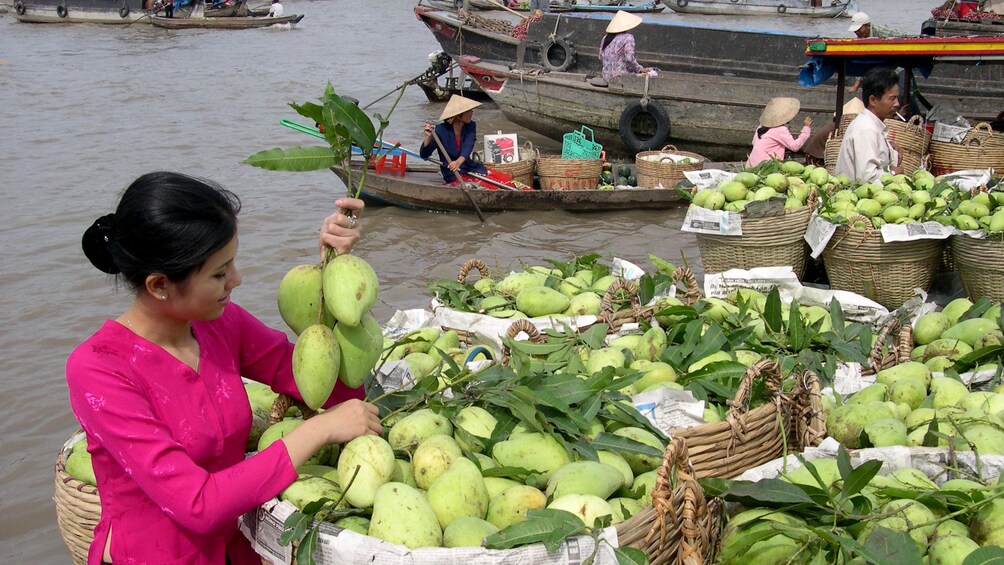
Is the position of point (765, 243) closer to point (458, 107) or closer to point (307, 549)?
point (307, 549)

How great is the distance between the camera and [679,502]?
4.90 feet

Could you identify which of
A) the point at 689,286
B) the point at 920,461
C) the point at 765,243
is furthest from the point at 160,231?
the point at 765,243

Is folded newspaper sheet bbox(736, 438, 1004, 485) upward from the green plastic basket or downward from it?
upward

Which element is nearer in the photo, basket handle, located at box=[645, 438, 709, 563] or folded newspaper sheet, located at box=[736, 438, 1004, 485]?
basket handle, located at box=[645, 438, 709, 563]

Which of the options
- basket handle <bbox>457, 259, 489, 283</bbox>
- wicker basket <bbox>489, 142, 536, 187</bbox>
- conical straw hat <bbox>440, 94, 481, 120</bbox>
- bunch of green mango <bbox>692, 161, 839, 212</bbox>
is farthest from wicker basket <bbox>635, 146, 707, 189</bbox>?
basket handle <bbox>457, 259, 489, 283</bbox>

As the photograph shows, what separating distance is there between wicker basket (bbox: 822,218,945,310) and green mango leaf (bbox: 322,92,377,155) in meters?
Answer: 2.72

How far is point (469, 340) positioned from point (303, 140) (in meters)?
7.88

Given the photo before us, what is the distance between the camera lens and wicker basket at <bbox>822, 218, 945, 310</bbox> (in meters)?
3.59

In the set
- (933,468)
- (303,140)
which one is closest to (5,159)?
(303,140)

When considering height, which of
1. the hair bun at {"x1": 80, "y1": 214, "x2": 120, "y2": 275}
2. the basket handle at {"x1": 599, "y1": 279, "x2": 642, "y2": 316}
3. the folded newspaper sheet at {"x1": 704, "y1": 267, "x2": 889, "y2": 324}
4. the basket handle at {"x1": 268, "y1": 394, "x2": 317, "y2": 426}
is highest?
the hair bun at {"x1": 80, "y1": 214, "x2": 120, "y2": 275}

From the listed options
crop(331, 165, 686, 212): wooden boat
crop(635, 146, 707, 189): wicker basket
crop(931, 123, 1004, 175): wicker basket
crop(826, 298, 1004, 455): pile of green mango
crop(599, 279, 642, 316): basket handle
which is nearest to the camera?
crop(826, 298, 1004, 455): pile of green mango

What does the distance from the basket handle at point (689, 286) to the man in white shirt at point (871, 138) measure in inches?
67.3

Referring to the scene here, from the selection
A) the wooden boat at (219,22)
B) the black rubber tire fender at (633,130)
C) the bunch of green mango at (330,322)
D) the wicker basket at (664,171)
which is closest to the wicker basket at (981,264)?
the bunch of green mango at (330,322)

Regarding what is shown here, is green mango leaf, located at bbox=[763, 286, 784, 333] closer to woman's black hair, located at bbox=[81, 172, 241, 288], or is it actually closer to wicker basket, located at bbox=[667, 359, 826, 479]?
wicker basket, located at bbox=[667, 359, 826, 479]
